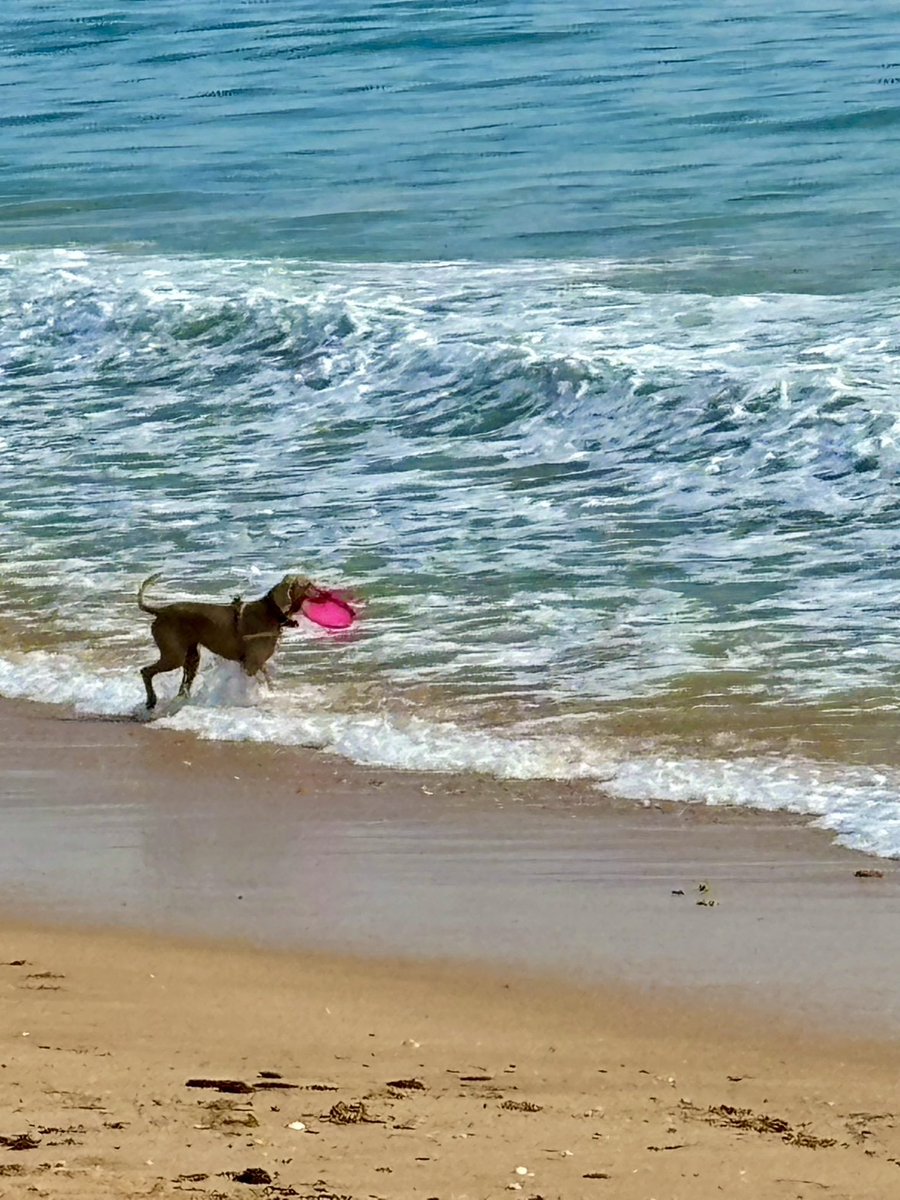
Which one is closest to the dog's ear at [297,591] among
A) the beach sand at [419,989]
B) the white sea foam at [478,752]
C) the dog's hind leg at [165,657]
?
the white sea foam at [478,752]

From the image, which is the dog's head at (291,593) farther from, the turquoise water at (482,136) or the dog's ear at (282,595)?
the turquoise water at (482,136)

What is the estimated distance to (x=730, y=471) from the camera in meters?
12.1

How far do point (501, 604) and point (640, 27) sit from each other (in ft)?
74.1

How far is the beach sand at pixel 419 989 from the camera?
456cm

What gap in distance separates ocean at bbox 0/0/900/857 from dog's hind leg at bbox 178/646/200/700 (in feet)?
0.54

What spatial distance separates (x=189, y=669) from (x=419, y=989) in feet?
11.6

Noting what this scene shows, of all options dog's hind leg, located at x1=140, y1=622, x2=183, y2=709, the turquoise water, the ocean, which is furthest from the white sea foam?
the turquoise water

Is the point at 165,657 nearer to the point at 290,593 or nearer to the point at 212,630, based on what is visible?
the point at 212,630

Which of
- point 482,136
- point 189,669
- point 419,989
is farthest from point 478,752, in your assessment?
point 482,136

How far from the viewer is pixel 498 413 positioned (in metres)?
13.7

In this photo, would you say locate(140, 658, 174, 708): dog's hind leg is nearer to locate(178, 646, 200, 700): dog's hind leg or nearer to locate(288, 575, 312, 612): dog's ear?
locate(178, 646, 200, 700): dog's hind leg

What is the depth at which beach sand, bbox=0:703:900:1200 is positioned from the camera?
456 cm

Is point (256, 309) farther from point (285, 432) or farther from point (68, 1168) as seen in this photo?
point (68, 1168)

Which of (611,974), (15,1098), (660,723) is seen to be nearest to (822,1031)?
(611,974)
